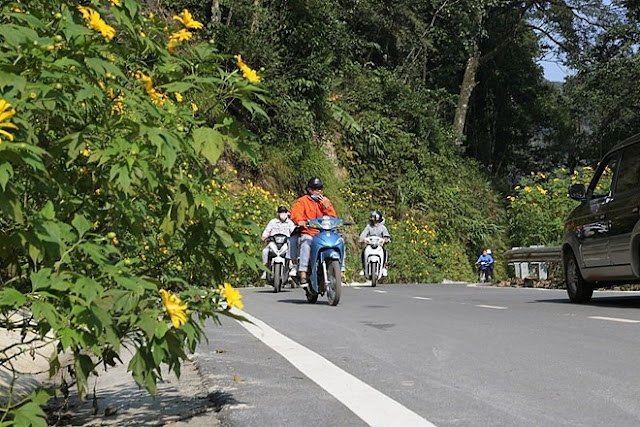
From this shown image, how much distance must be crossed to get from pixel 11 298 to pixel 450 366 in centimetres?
356

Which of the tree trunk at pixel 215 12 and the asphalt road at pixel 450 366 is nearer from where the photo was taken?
the asphalt road at pixel 450 366

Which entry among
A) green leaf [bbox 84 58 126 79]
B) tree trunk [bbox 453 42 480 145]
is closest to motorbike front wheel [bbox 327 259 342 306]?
green leaf [bbox 84 58 126 79]

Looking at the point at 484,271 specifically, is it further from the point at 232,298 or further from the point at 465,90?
the point at 232,298

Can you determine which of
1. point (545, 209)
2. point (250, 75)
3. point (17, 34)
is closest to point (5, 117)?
point (17, 34)

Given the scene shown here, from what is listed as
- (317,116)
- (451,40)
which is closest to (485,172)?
(451,40)

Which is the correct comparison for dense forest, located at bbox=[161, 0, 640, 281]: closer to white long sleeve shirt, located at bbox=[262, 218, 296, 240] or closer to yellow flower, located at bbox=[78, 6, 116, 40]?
white long sleeve shirt, located at bbox=[262, 218, 296, 240]

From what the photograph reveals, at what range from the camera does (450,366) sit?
6.08 metres

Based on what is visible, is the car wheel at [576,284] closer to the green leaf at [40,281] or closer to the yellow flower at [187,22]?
the yellow flower at [187,22]

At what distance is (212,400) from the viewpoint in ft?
16.2

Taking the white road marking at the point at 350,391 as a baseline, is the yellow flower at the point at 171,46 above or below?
above

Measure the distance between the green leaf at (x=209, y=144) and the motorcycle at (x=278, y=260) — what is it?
14.6 meters

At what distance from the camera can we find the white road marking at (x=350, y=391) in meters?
4.28

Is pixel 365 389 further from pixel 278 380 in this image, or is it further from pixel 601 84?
pixel 601 84

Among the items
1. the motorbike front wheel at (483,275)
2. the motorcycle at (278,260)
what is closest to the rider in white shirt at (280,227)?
the motorcycle at (278,260)
